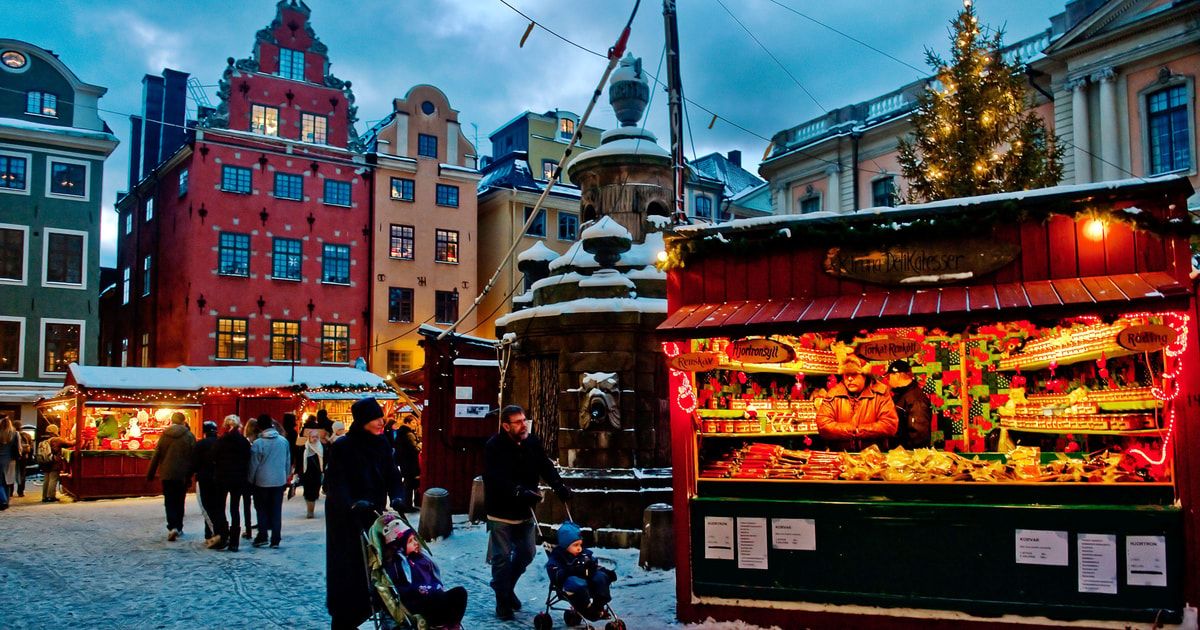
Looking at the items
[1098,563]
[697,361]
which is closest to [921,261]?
[697,361]

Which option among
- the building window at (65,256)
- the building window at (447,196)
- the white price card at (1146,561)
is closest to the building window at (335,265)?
the building window at (447,196)

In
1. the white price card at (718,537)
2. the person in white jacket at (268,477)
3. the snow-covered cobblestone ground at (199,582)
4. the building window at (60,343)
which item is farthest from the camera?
the building window at (60,343)

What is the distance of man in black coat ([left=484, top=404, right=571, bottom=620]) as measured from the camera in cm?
884

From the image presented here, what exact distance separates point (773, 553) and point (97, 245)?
107 feet

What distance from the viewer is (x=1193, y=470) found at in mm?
7062

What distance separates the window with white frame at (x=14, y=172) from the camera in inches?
1298

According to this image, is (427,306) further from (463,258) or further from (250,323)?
(250,323)

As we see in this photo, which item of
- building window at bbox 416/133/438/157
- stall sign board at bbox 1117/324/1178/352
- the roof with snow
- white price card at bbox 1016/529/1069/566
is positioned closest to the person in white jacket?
white price card at bbox 1016/529/1069/566

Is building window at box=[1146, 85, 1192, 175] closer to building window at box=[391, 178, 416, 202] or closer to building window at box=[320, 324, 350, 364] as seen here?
building window at box=[391, 178, 416, 202]

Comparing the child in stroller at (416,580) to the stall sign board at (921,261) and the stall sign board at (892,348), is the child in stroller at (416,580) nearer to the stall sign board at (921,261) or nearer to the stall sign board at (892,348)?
the stall sign board at (892,348)

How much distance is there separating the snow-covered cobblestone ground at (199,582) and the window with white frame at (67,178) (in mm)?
21267

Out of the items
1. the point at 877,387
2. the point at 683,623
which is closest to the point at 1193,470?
the point at 877,387

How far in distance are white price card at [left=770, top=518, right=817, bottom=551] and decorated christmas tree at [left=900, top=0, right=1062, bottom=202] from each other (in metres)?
11.3

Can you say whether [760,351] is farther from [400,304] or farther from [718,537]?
[400,304]
